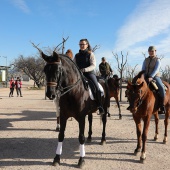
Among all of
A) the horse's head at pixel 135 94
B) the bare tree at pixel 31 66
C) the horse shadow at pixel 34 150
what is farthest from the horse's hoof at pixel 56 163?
the bare tree at pixel 31 66

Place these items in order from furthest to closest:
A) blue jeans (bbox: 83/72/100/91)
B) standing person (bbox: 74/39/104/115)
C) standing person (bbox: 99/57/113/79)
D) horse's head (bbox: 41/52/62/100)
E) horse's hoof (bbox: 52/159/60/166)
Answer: standing person (bbox: 99/57/113/79) → blue jeans (bbox: 83/72/100/91) → standing person (bbox: 74/39/104/115) → horse's hoof (bbox: 52/159/60/166) → horse's head (bbox: 41/52/62/100)

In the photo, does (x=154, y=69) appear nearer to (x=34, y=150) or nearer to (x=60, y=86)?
(x=60, y=86)

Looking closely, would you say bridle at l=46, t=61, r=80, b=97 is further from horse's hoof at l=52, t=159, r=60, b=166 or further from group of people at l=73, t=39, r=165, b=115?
horse's hoof at l=52, t=159, r=60, b=166

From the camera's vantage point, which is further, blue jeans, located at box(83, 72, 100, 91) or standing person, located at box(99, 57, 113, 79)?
standing person, located at box(99, 57, 113, 79)

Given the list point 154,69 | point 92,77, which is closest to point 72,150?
point 92,77

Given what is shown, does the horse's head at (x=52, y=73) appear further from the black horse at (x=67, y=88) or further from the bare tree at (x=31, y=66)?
the bare tree at (x=31, y=66)

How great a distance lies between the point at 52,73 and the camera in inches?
161

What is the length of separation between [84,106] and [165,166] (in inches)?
85.1

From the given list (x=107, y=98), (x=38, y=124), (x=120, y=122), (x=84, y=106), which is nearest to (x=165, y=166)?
(x=84, y=106)

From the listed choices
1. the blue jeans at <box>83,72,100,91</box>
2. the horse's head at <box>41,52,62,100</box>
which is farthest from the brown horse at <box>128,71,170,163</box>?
the horse's head at <box>41,52,62,100</box>

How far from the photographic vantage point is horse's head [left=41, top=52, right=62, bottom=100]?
3998mm

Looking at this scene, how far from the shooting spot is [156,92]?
589 centimetres

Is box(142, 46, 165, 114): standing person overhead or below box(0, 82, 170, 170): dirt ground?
overhead

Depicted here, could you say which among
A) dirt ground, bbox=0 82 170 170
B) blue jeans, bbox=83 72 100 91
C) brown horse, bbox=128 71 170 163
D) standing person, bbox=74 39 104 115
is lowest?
dirt ground, bbox=0 82 170 170
